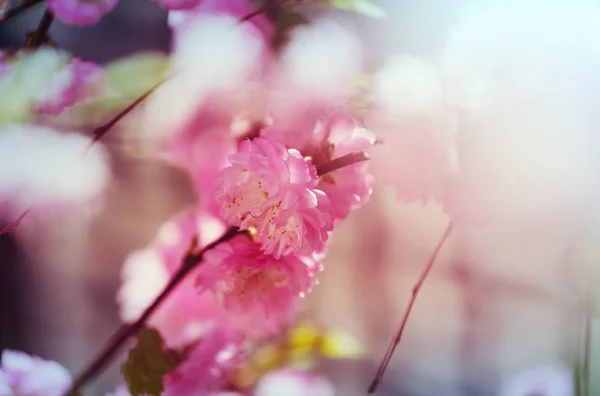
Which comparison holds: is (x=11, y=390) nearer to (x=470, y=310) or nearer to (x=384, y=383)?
(x=384, y=383)

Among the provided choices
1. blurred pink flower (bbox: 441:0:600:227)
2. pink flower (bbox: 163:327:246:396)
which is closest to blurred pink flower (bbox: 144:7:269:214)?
pink flower (bbox: 163:327:246:396)

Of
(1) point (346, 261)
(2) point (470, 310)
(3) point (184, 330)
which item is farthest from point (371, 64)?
(3) point (184, 330)

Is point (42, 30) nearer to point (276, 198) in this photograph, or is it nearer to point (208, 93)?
point (208, 93)

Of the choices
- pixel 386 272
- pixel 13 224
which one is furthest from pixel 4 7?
pixel 386 272

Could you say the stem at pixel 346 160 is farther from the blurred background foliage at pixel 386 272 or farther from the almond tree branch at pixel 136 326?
the almond tree branch at pixel 136 326

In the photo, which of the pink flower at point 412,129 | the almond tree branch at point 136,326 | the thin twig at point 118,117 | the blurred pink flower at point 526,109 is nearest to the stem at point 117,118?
the thin twig at point 118,117

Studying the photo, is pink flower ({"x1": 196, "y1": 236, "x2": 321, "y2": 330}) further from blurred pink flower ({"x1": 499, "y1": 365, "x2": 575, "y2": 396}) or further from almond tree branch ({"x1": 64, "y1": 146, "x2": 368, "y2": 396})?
blurred pink flower ({"x1": 499, "y1": 365, "x2": 575, "y2": 396})
